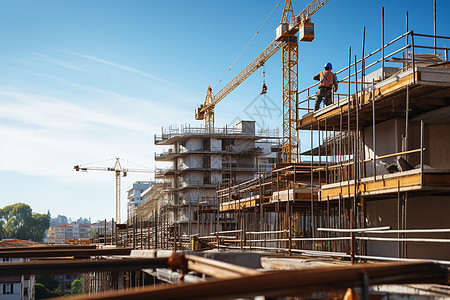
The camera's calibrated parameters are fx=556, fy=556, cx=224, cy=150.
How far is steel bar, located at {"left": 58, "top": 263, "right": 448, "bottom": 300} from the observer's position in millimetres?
3330

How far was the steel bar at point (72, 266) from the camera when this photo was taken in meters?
6.06

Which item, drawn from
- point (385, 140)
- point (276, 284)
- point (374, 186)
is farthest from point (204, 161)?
point (276, 284)

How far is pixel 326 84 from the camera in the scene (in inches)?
822

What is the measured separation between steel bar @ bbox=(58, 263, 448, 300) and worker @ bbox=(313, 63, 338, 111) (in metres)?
16.7

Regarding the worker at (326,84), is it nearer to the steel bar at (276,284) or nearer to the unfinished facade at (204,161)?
the steel bar at (276,284)

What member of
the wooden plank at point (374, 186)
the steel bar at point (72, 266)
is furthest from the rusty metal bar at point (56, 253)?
the wooden plank at point (374, 186)

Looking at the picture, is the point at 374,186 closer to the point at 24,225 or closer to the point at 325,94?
the point at 325,94

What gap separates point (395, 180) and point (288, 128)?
5928 cm

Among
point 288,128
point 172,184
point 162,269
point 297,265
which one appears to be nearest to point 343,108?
point 297,265

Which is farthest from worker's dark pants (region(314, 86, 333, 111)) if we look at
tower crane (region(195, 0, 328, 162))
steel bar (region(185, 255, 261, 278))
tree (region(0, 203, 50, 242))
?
tree (region(0, 203, 50, 242))

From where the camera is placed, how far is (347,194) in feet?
59.2

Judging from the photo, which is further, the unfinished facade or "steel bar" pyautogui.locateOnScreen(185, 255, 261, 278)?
the unfinished facade

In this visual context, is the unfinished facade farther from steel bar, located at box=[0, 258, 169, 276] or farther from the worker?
steel bar, located at box=[0, 258, 169, 276]

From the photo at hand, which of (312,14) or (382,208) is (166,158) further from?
(382,208)
